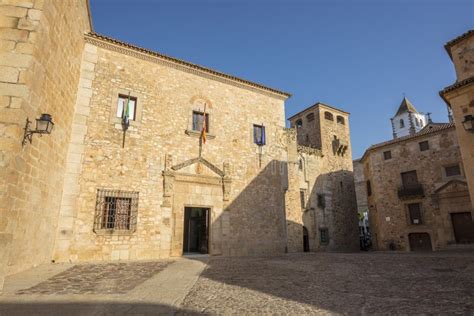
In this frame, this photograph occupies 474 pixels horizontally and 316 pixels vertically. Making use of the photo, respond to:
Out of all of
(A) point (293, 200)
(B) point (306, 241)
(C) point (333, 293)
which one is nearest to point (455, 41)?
(A) point (293, 200)

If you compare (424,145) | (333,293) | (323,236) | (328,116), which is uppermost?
(328,116)

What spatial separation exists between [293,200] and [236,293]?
10459 millimetres

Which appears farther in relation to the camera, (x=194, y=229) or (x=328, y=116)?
(x=328, y=116)

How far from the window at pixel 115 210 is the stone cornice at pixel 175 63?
5259mm

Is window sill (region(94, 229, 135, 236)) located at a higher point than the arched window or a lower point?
lower

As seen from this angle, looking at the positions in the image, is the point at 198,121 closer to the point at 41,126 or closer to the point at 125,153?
the point at 125,153

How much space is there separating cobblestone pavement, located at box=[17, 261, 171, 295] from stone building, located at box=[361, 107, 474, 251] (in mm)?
17864

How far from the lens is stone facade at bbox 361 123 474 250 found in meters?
16.6

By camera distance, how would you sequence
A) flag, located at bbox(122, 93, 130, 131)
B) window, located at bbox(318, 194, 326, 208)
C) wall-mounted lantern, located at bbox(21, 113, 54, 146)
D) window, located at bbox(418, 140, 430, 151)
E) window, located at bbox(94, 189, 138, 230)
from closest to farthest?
1. wall-mounted lantern, located at bbox(21, 113, 54, 146)
2. window, located at bbox(94, 189, 138, 230)
3. flag, located at bbox(122, 93, 130, 131)
4. window, located at bbox(418, 140, 430, 151)
5. window, located at bbox(318, 194, 326, 208)

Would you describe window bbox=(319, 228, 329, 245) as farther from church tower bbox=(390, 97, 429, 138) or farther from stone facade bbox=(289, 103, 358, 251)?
church tower bbox=(390, 97, 429, 138)

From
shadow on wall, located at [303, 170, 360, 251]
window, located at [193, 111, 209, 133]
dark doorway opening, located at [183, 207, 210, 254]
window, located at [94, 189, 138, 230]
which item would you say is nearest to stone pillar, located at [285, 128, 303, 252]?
dark doorway opening, located at [183, 207, 210, 254]

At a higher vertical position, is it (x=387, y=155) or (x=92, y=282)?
(x=387, y=155)

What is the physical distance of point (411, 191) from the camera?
1809 cm

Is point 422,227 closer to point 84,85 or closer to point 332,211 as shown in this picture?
point 332,211
